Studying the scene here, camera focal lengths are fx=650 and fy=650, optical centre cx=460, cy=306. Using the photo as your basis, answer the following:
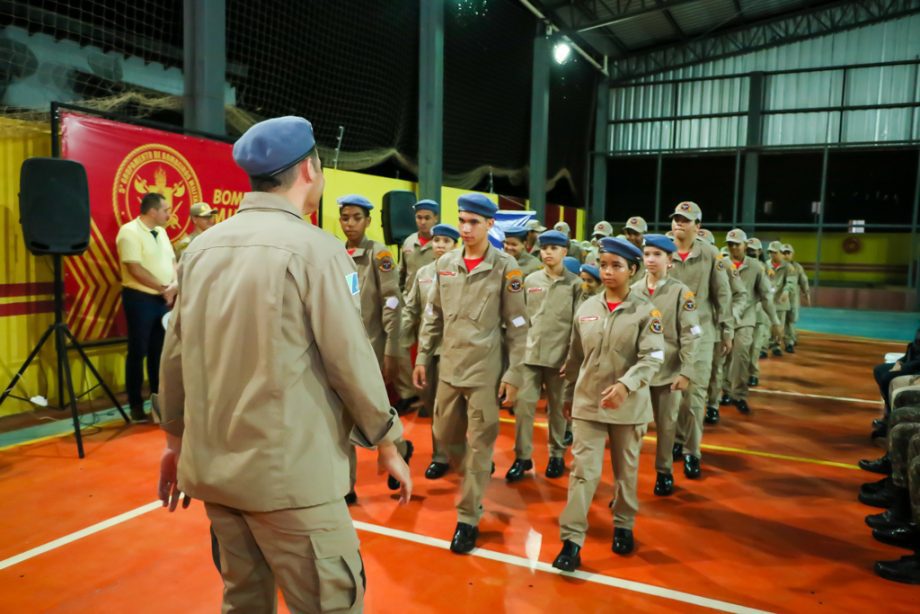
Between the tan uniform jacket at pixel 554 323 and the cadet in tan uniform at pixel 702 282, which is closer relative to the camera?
the tan uniform jacket at pixel 554 323

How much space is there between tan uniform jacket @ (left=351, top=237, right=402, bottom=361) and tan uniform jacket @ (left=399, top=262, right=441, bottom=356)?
3.6 inches

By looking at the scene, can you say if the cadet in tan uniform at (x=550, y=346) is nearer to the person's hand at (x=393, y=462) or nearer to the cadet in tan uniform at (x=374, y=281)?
the cadet in tan uniform at (x=374, y=281)

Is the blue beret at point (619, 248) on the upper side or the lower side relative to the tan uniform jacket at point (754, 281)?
upper

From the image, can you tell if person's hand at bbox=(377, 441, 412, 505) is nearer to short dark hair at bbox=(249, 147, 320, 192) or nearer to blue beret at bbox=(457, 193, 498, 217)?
short dark hair at bbox=(249, 147, 320, 192)

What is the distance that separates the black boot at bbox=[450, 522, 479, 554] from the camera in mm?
3445

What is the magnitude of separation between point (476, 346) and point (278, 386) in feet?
6.73

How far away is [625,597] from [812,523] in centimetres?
173

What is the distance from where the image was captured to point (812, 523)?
159 inches

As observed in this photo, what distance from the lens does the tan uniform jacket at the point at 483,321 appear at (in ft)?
11.6

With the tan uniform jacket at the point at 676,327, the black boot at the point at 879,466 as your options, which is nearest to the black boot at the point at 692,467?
the tan uniform jacket at the point at 676,327

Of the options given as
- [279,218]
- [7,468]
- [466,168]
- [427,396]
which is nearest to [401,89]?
[466,168]

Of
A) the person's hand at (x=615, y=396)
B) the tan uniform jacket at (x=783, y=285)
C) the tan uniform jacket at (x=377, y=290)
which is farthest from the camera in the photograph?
the tan uniform jacket at (x=783, y=285)

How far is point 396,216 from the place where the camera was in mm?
7695

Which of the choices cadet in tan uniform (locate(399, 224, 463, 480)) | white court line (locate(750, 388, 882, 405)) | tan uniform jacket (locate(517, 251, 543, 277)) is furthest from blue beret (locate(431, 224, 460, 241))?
white court line (locate(750, 388, 882, 405))
